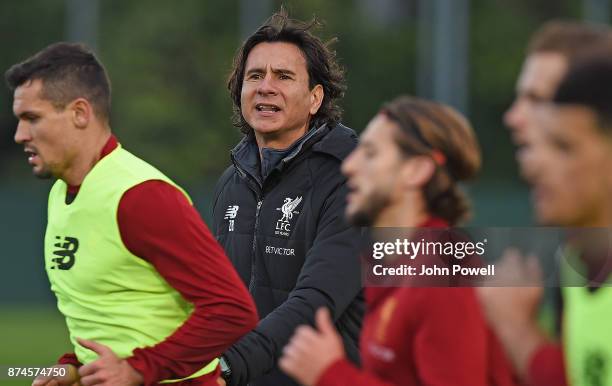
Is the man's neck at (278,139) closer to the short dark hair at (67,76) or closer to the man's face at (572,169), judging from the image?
the short dark hair at (67,76)

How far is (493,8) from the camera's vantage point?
35.5 meters

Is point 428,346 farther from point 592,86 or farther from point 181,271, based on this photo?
point 181,271

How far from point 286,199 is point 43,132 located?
4.32 feet

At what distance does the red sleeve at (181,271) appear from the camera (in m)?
4.62

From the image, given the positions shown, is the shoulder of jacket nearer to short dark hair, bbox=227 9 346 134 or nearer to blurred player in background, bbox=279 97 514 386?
short dark hair, bbox=227 9 346 134

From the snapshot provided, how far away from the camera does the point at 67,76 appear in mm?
4922

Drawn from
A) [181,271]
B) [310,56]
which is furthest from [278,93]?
[181,271]

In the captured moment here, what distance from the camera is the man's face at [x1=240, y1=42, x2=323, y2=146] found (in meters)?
5.95

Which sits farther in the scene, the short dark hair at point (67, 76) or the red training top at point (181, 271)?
the short dark hair at point (67, 76)

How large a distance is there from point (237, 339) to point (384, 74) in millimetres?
29479

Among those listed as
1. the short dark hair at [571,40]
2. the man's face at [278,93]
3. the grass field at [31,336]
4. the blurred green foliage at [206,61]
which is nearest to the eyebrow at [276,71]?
the man's face at [278,93]

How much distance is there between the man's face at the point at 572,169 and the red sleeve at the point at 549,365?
449mm

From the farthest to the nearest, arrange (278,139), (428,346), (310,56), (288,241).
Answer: (310,56) < (278,139) < (288,241) < (428,346)

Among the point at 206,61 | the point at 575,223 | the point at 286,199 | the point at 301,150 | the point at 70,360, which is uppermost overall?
the point at 206,61
